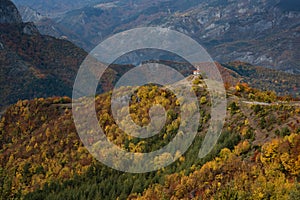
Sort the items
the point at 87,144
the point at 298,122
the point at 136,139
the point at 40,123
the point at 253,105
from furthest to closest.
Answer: the point at 40,123
the point at 87,144
the point at 136,139
the point at 253,105
the point at 298,122

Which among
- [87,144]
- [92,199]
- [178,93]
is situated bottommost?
[92,199]

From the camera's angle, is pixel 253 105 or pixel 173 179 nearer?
pixel 173 179

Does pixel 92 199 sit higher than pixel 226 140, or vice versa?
pixel 226 140

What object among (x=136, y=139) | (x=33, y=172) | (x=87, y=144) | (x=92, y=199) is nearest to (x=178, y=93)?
(x=136, y=139)

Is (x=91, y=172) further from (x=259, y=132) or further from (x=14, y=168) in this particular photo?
(x=259, y=132)

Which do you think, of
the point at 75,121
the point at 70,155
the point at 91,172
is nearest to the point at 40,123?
the point at 75,121

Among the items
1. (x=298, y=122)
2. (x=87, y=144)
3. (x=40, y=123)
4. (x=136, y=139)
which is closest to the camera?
(x=298, y=122)

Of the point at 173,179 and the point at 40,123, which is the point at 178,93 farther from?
the point at 40,123
